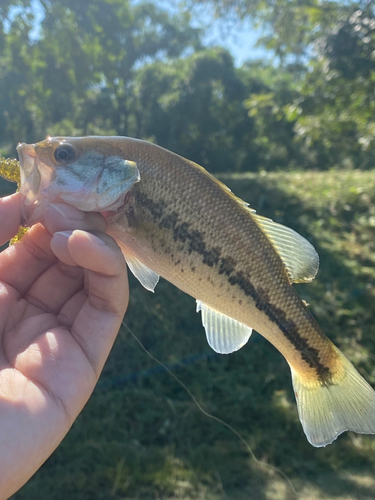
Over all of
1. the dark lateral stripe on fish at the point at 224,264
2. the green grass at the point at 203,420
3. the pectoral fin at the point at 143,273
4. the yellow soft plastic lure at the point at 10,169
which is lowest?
the green grass at the point at 203,420

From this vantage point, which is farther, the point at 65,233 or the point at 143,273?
the point at 143,273

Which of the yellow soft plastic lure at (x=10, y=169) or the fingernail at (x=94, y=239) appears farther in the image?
the yellow soft plastic lure at (x=10, y=169)

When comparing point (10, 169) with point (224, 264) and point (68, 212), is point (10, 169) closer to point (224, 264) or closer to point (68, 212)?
point (68, 212)

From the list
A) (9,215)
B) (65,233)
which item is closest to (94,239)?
(65,233)

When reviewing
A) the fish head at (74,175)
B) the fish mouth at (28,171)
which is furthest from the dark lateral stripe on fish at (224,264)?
the fish mouth at (28,171)

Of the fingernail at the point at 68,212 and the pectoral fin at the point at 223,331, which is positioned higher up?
the fingernail at the point at 68,212

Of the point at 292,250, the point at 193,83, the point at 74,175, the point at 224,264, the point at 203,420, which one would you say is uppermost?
the point at 74,175

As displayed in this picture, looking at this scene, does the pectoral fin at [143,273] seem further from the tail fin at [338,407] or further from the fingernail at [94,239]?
the tail fin at [338,407]
